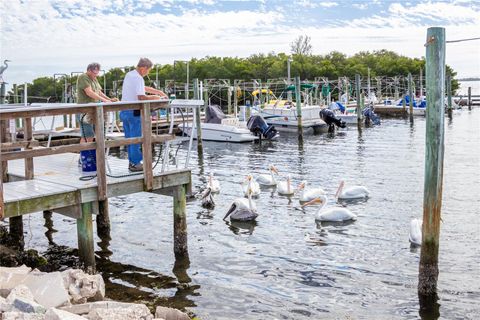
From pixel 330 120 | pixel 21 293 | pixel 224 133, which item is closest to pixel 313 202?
pixel 21 293

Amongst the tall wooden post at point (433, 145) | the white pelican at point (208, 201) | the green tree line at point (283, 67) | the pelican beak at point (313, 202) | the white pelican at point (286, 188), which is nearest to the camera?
the tall wooden post at point (433, 145)

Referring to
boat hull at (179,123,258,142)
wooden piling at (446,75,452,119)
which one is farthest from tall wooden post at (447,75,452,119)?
boat hull at (179,123,258,142)

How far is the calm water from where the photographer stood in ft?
30.2

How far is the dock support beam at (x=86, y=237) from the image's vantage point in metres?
9.50

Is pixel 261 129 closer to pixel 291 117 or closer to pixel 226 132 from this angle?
pixel 226 132

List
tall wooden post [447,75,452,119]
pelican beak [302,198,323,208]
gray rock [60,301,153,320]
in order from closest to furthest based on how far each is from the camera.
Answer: gray rock [60,301,153,320] → pelican beak [302,198,323,208] → tall wooden post [447,75,452,119]

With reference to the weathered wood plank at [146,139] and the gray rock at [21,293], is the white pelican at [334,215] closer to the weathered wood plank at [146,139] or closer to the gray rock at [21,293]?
the weathered wood plank at [146,139]

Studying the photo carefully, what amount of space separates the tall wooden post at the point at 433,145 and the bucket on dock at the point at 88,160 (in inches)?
213

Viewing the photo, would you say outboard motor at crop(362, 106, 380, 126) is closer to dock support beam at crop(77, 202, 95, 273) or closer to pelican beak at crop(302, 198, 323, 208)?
pelican beak at crop(302, 198, 323, 208)

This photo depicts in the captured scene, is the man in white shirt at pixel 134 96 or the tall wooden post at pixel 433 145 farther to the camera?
the man in white shirt at pixel 134 96

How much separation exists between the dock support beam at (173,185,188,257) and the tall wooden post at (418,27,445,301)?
13.6 ft

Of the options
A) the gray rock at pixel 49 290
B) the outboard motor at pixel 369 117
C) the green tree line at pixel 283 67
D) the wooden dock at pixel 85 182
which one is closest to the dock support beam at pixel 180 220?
the wooden dock at pixel 85 182

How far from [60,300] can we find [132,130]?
138 inches

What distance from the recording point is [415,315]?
342 inches
